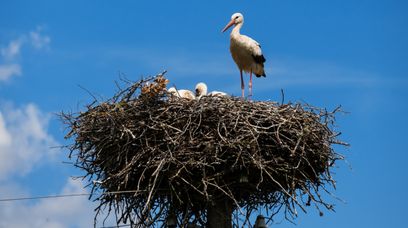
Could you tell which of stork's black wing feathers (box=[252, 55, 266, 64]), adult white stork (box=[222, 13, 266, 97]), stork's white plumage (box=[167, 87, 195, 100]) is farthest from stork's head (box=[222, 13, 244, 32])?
stork's white plumage (box=[167, 87, 195, 100])

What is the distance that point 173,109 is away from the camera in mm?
7934

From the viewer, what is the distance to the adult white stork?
10.2 meters

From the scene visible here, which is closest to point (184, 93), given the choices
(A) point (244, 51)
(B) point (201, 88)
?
(B) point (201, 88)

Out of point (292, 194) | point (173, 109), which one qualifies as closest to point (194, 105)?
point (173, 109)

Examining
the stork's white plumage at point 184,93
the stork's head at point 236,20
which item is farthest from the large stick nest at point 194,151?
the stork's head at point 236,20

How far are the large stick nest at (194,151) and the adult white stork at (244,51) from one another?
213 cm

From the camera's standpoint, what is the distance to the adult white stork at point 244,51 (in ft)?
33.6

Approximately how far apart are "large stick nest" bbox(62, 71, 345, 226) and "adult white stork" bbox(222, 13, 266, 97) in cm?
213

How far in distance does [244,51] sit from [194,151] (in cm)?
288

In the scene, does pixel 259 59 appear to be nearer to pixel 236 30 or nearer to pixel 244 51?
pixel 244 51

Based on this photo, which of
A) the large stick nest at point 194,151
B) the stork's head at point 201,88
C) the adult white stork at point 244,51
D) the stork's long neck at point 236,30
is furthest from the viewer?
the stork's long neck at point 236,30

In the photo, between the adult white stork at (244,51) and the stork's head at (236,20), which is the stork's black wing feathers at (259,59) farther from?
the stork's head at (236,20)

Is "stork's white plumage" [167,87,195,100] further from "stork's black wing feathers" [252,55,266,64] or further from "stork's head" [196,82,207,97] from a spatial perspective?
"stork's black wing feathers" [252,55,266,64]

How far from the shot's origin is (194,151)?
25.1 feet
